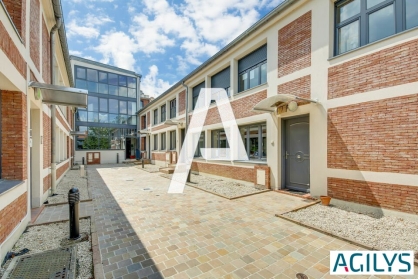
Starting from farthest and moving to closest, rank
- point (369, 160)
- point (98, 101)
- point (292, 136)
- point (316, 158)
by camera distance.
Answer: point (98, 101) < point (292, 136) < point (316, 158) < point (369, 160)

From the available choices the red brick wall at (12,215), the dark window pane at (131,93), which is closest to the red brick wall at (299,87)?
the red brick wall at (12,215)

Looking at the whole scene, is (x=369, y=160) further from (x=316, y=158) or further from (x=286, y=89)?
(x=286, y=89)

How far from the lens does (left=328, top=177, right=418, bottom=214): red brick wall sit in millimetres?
4178

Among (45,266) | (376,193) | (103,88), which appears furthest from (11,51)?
(103,88)

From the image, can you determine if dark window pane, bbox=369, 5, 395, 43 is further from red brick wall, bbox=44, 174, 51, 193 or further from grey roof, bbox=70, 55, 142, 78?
grey roof, bbox=70, 55, 142, 78

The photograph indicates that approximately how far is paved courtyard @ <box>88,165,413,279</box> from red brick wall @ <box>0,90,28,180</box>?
6.18 feet

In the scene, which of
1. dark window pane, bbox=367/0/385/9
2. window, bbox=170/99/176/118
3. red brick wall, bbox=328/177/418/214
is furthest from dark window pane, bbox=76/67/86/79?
red brick wall, bbox=328/177/418/214

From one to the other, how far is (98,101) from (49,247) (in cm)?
1993

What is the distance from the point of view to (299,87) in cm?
636

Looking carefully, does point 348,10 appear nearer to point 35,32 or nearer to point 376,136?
point 376,136

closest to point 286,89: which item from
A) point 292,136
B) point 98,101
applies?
point 292,136

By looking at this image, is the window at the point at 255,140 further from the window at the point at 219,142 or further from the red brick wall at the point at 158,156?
the red brick wall at the point at 158,156

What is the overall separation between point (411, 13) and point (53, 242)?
854 centimetres

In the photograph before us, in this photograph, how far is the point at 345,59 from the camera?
5227 mm
